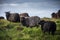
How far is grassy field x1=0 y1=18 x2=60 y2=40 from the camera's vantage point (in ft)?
9.52

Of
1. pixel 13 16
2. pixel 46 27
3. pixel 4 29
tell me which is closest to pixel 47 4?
pixel 46 27

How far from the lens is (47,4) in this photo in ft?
10.0

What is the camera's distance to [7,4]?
308 centimetres

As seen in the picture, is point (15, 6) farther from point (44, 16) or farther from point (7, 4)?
point (44, 16)

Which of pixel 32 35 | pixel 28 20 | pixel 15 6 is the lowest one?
pixel 32 35

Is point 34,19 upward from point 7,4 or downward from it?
downward

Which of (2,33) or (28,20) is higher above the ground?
(28,20)

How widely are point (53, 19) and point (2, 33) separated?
2.83ft

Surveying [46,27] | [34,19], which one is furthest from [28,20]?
[46,27]

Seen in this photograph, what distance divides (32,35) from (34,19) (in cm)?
27

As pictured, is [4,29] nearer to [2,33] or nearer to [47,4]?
[2,33]

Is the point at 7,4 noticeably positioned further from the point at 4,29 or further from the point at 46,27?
the point at 46,27

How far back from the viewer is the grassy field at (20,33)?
2.90 m

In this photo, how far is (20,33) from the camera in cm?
293
